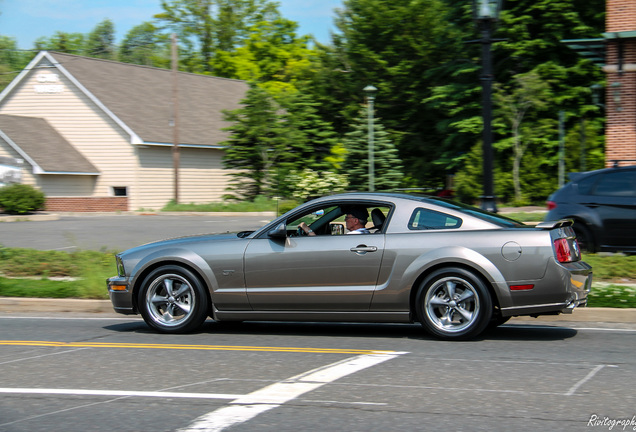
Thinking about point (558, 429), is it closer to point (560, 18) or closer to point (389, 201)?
point (389, 201)

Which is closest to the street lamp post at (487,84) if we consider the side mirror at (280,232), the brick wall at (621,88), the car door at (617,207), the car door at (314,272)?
the car door at (617,207)

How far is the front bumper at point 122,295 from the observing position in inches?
332

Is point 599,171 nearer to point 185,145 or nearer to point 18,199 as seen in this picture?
point 18,199

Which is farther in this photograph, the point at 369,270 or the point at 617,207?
the point at 617,207

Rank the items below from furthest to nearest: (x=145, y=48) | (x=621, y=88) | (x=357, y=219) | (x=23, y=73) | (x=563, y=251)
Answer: (x=145, y=48) < (x=23, y=73) < (x=621, y=88) < (x=357, y=219) < (x=563, y=251)

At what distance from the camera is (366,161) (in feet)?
102

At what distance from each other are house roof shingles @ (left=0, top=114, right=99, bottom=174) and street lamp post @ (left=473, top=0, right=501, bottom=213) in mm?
26762

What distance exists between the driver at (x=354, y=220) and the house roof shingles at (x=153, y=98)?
1127 inches

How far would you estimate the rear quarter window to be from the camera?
7.72 meters

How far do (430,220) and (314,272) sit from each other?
1.30 metres

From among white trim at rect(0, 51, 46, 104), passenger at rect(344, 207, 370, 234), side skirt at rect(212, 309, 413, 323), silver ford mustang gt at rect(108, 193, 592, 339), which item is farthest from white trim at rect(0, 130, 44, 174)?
passenger at rect(344, 207, 370, 234)

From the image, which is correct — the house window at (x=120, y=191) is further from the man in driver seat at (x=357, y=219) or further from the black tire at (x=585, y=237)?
the man in driver seat at (x=357, y=219)

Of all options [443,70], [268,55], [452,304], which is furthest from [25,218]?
[268,55]

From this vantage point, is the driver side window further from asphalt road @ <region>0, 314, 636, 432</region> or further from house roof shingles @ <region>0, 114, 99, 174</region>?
house roof shingles @ <region>0, 114, 99, 174</region>
